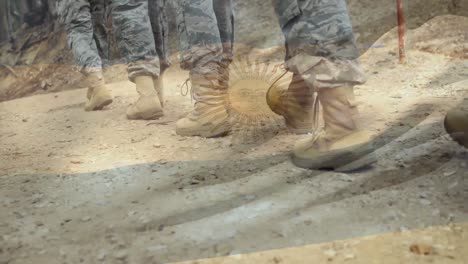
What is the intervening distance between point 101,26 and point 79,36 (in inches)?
3.7

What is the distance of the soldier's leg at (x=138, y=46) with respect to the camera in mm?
865

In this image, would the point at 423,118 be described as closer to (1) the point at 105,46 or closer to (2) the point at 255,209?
(2) the point at 255,209

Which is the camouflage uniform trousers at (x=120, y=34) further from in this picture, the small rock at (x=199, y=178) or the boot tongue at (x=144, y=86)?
the small rock at (x=199, y=178)

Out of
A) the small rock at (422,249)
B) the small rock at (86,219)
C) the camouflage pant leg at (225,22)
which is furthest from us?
the camouflage pant leg at (225,22)

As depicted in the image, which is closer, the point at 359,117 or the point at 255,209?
the point at 255,209

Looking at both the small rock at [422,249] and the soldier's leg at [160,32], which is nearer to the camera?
the small rock at [422,249]

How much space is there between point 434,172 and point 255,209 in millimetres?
286

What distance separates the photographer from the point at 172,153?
2.72 feet

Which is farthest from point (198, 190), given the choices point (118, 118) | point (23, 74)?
point (23, 74)

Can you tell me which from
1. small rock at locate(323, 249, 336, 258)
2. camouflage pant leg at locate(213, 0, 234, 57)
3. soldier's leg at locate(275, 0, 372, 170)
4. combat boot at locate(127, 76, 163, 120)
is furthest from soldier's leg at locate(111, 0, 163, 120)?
small rock at locate(323, 249, 336, 258)

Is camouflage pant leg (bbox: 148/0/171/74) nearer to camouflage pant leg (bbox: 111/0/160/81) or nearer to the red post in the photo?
camouflage pant leg (bbox: 111/0/160/81)

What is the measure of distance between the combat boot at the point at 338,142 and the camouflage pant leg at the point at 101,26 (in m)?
0.37

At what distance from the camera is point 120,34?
896 mm

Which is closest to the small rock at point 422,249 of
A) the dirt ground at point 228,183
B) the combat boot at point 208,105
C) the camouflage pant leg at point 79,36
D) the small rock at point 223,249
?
the dirt ground at point 228,183
